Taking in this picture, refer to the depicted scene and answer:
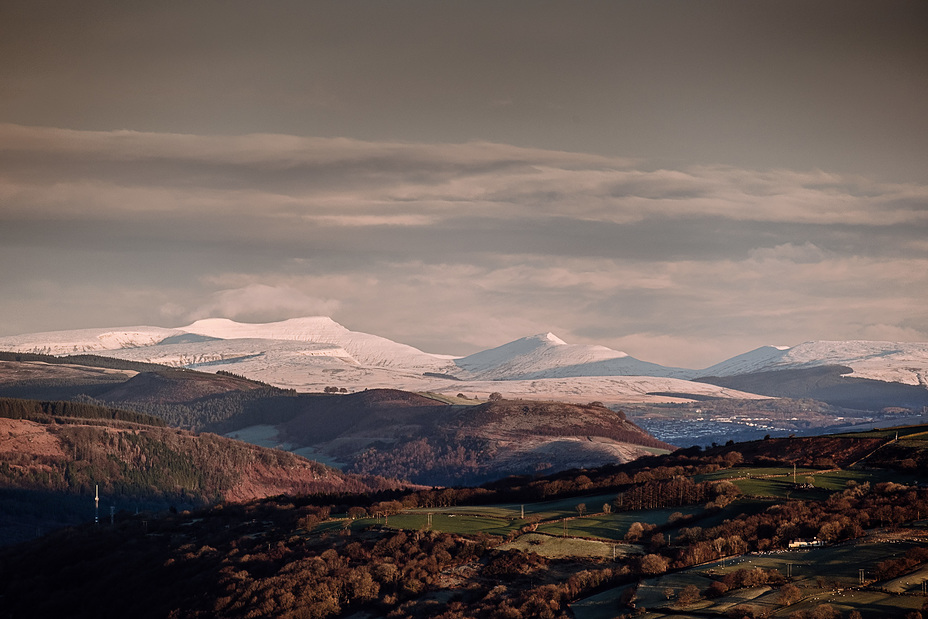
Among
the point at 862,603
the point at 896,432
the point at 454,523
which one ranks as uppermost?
the point at 896,432

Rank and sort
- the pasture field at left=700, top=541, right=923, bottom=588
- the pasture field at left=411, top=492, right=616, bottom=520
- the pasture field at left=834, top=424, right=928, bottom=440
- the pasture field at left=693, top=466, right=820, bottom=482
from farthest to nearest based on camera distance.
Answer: the pasture field at left=834, top=424, right=928, bottom=440 → the pasture field at left=693, top=466, right=820, bottom=482 → the pasture field at left=411, top=492, right=616, bottom=520 → the pasture field at left=700, top=541, right=923, bottom=588

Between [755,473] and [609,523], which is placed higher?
[755,473]

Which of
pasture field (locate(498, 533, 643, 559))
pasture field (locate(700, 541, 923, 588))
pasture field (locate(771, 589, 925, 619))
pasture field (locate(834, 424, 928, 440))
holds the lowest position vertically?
pasture field (locate(498, 533, 643, 559))

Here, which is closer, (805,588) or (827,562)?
(805,588)

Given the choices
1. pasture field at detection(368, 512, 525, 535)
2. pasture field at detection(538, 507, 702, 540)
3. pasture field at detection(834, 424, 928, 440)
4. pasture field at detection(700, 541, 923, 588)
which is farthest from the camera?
pasture field at detection(834, 424, 928, 440)

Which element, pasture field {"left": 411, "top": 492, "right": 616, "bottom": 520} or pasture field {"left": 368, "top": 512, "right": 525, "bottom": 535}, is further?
pasture field {"left": 411, "top": 492, "right": 616, "bottom": 520}

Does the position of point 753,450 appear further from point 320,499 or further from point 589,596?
point 589,596

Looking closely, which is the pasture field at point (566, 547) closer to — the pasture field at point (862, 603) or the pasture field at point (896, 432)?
the pasture field at point (862, 603)

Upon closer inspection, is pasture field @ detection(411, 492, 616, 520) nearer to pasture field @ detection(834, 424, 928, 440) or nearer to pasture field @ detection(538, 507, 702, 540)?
pasture field @ detection(538, 507, 702, 540)

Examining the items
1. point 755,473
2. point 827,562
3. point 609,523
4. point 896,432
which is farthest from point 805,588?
point 896,432

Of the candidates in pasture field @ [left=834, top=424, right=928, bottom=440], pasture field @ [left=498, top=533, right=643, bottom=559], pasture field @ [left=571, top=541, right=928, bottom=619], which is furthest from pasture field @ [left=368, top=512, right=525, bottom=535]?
pasture field @ [left=834, top=424, right=928, bottom=440]

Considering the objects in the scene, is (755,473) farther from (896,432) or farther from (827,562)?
(827,562)

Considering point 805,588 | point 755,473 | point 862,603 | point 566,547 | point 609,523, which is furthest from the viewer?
point 755,473

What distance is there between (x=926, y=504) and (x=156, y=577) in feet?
214
